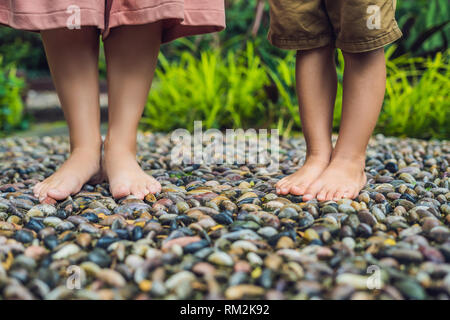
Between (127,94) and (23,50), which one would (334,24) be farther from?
(23,50)

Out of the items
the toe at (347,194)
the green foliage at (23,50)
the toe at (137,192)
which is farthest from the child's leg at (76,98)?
the green foliage at (23,50)

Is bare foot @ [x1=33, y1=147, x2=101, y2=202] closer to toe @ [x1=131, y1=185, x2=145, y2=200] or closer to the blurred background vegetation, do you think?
toe @ [x1=131, y1=185, x2=145, y2=200]

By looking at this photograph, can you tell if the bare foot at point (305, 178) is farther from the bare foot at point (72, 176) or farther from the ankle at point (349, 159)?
the bare foot at point (72, 176)

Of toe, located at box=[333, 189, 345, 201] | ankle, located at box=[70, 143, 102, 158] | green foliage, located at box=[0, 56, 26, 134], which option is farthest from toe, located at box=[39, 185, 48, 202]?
green foliage, located at box=[0, 56, 26, 134]

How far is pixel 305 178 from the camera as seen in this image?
1.45 meters

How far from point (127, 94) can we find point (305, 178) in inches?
26.1

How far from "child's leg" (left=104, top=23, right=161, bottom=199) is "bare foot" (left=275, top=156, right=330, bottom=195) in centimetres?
43

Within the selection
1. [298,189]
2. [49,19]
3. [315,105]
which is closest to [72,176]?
[49,19]

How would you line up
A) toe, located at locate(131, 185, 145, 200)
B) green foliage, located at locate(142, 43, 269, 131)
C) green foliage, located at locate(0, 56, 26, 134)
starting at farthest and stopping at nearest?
green foliage, located at locate(0, 56, 26, 134), green foliage, located at locate(142, 43, 269, 131), toe, located at locate(131, 185, 145, 200)

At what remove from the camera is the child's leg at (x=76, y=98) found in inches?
55.7

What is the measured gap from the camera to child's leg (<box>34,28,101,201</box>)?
1.42 meters

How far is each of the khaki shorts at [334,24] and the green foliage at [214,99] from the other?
165cm

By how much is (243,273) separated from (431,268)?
15.3 inches
